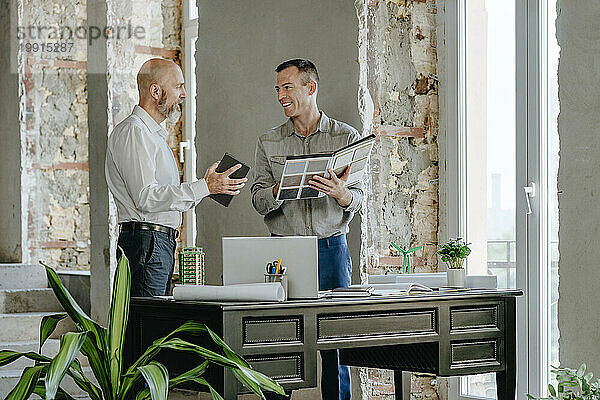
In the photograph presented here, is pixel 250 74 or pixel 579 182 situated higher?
pixel 250 74

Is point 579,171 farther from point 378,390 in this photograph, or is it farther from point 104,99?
point 104,99

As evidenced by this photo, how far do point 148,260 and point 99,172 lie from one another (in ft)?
8.05

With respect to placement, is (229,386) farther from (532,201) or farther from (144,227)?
(532,201)

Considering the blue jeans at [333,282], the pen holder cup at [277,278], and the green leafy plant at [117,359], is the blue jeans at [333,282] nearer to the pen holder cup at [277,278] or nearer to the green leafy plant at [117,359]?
the pen holder cup at [277,278]

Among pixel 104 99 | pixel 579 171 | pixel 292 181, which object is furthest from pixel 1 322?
pixel 579 171

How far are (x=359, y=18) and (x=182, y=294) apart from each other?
7.94 ft

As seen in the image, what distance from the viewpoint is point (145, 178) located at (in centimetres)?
431

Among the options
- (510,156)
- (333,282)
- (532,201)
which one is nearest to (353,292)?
(333,282)

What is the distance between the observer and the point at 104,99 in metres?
6.57

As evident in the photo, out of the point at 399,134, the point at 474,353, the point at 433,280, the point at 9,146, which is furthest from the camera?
the point at 9,146

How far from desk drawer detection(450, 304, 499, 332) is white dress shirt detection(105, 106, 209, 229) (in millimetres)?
1300

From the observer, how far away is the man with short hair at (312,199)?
4.62 m

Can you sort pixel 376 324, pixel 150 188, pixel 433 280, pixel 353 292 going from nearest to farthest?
1. pixel 376 324
2. pixel 353 292
3. pixel 433 280
4. pixel 150 188

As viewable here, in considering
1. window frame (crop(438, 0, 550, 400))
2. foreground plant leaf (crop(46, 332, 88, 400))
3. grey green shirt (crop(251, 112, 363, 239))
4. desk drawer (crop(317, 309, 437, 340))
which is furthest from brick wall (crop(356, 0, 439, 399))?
foreground plant leaf (crop(46, 332, 88, 400))
